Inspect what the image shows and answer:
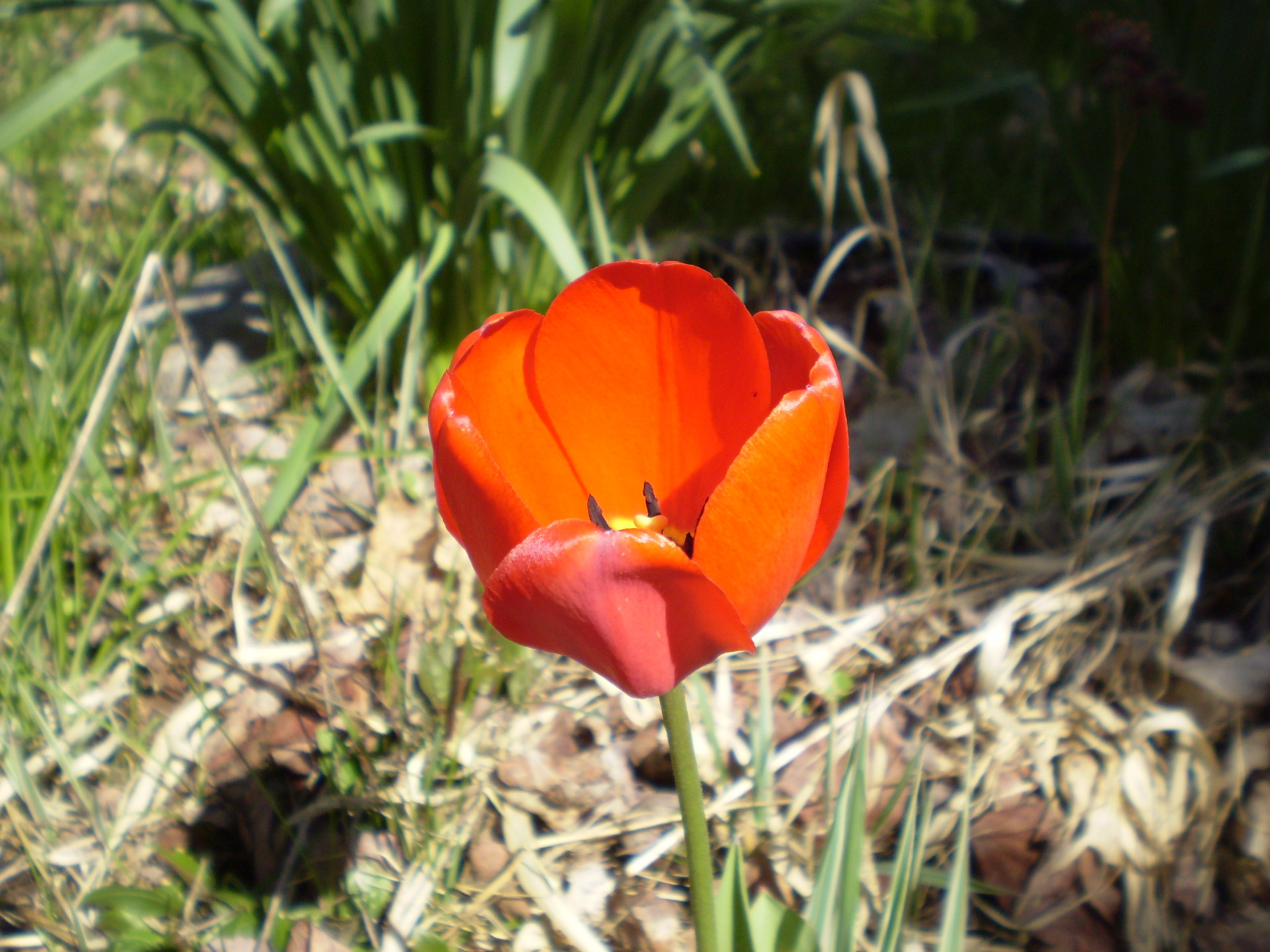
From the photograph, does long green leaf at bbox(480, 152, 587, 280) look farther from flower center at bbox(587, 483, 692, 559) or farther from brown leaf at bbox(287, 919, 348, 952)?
brown leaf at bbox(287, 919, 348, 952)

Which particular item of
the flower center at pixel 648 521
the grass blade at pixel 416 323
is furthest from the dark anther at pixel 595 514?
the grass blade at pixel 416 323

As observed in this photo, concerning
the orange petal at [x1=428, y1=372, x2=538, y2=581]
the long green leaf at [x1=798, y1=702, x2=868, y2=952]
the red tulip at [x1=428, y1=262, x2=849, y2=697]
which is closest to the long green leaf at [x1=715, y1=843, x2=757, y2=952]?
the long green leaf at [x1=798, y1=702, x2=868, y2=952]

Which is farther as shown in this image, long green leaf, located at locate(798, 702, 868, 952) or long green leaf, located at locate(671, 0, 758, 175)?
long green leaf, located at locate(671, 0, 758, 175)

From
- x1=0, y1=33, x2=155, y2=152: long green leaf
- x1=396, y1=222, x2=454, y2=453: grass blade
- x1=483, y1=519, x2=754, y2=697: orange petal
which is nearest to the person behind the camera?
x1=483, y1=519, x2=754, y2=697: orange petal

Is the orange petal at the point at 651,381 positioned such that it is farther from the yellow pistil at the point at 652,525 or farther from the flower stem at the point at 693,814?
the flower stem at the point at 693,814

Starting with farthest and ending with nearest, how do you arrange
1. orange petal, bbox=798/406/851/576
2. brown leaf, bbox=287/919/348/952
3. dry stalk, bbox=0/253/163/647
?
brown leaf, bbox=287/919/348/952 < dry stalk, bbox=0/253/163/647 < orange petal, bbox=798/406/851/576

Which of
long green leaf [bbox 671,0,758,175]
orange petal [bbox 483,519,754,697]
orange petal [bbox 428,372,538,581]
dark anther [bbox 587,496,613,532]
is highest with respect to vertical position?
long green leaf [bbox 671,0,758,175]

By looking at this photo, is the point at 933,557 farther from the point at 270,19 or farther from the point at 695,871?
the point at 270,19
